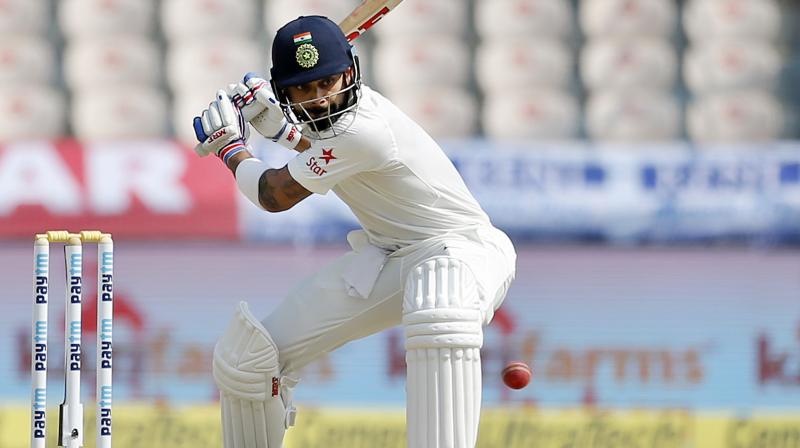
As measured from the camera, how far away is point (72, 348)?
3297 millimetres

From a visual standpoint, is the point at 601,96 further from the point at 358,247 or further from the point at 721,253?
the point at 358,247

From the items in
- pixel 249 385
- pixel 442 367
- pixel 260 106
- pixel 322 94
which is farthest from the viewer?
pixel 260 106

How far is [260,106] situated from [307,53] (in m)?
0.45

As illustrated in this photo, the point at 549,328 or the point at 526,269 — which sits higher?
the point at 526,269

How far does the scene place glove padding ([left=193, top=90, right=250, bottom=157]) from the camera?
3537 millimetres

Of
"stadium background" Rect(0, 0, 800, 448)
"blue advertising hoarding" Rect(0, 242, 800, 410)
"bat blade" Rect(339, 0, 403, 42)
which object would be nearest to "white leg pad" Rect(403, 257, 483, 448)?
"bat blade" Rect(339, 0, 403, 42)

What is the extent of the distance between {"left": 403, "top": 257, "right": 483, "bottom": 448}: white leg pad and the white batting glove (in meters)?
0.71

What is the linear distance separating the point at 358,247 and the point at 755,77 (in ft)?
13.6

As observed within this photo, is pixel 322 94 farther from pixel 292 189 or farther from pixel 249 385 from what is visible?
pixel 249 385

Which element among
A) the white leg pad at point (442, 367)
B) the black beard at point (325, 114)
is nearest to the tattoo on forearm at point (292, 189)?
the black beard at point (325, 114)

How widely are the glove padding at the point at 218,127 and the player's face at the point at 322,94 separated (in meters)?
0.29

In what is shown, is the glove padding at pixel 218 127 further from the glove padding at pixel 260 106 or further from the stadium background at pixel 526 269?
the stadium background at pixel 526 269

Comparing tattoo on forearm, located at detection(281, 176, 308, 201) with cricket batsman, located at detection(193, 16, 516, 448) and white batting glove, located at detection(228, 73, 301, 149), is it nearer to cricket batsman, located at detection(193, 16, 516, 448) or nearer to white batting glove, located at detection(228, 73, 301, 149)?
cricket batsman, located at detection(193, 16, 516, 448)

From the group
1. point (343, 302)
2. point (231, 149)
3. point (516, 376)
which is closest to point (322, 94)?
point (231, 149)
